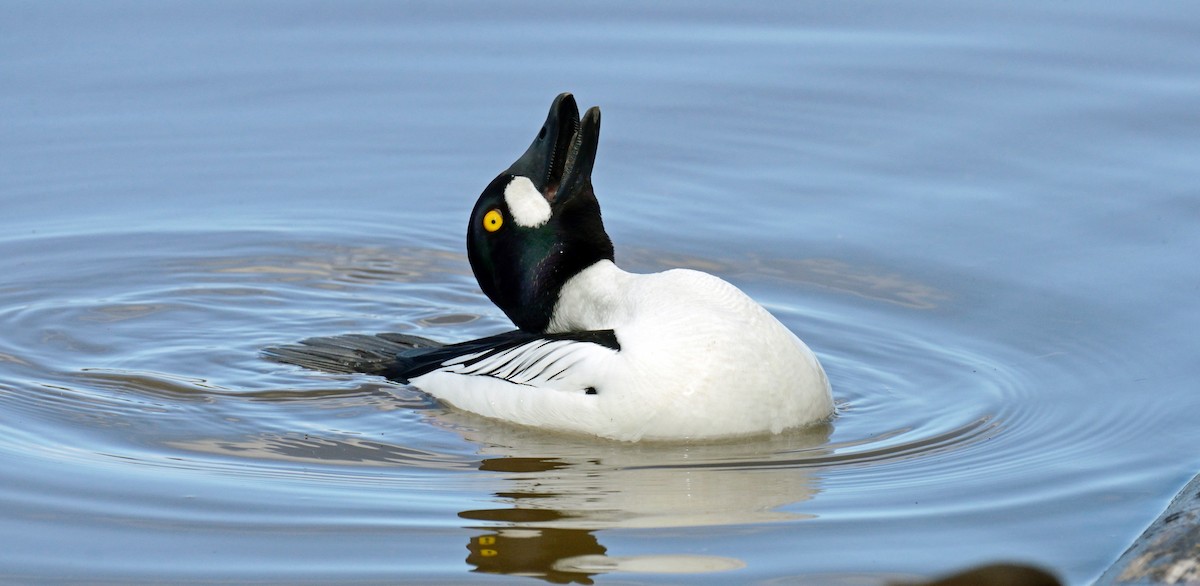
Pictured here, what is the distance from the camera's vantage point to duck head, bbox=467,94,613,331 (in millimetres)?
8039

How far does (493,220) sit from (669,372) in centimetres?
127

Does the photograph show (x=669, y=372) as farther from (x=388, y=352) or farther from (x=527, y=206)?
(x=388, y=352)

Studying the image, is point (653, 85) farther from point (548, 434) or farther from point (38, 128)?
point (548, 434)

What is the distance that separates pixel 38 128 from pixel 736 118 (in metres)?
5.01

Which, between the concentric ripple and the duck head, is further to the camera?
the duck head

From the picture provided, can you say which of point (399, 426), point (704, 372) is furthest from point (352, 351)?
point (704, 372)

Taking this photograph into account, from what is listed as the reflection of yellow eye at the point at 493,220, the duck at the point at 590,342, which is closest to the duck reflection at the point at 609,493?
the duck at the point at 590,342

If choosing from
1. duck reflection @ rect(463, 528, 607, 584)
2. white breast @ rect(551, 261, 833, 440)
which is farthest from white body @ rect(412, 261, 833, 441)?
duck reflection @ rect(463, 528, 607, 584)

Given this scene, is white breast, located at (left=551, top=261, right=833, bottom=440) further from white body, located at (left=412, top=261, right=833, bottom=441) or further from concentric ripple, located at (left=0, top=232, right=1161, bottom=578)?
concentric ripple, located at (left=0, top=232, right=1161, bottom=578)

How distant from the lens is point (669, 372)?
7395 mm

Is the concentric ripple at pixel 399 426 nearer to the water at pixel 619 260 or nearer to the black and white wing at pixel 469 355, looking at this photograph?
the water at pixel 619 260

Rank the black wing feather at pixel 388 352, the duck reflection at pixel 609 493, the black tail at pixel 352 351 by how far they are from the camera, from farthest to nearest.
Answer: the black tail at pixel 352 351 < the black wing feather at pixel 388 352 < the duck reflection at pixel 609 493

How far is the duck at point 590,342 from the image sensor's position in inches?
292

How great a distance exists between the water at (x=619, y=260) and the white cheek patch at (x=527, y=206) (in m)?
0.99
